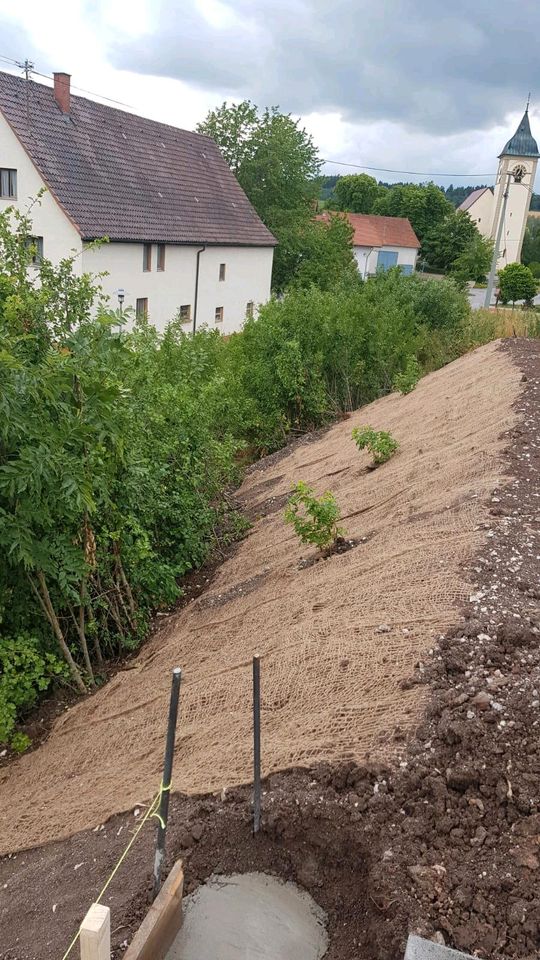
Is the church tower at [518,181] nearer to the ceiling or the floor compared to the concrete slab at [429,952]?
nearer to the ceiling

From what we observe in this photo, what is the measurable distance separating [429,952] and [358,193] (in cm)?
7957

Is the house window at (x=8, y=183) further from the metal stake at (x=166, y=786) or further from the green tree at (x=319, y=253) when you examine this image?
the metal stake at (x=166, y=786)

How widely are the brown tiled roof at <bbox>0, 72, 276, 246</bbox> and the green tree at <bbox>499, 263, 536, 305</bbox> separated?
20850mm

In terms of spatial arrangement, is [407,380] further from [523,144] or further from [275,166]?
[523,144]

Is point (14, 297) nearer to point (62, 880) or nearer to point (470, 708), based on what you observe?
point (62, 880)

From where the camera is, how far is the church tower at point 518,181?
60.3m

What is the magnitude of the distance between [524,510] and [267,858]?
138 inches

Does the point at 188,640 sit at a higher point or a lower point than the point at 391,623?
lower

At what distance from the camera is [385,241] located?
193 feet

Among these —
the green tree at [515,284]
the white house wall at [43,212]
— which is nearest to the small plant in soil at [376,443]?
the white house wall at [43,212]

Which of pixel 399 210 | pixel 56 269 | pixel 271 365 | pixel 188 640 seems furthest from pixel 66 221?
pixel 399 210

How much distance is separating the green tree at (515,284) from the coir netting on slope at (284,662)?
39.4 metres

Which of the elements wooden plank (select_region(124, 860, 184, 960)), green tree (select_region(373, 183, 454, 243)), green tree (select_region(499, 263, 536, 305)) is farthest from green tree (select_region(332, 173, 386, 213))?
wooden plank (select_region(124, 860, 184, 960))

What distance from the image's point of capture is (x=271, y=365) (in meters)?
13.6
